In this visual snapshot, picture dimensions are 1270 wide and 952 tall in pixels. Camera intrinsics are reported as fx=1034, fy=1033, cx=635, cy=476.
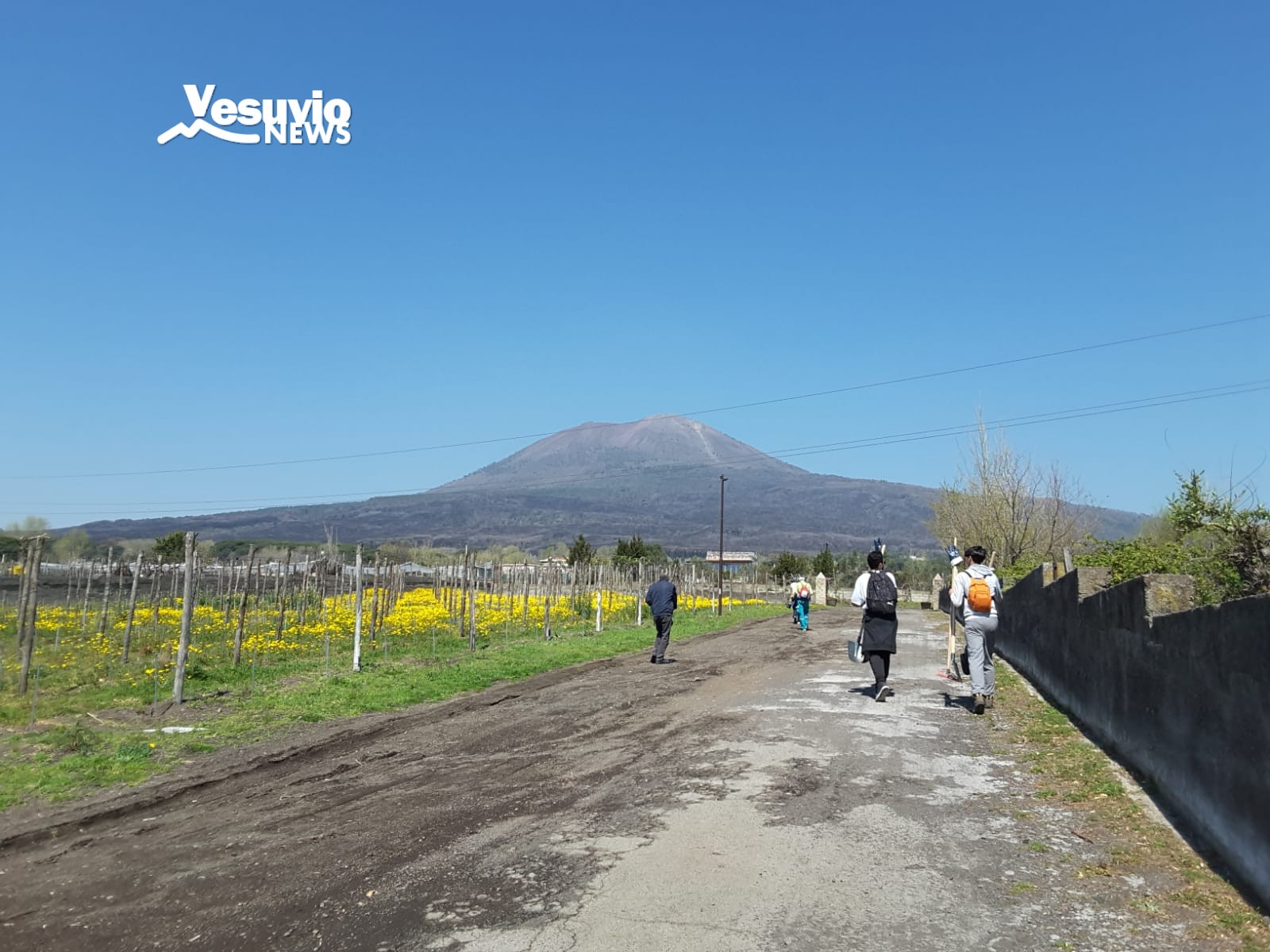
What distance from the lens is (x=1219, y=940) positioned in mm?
4879

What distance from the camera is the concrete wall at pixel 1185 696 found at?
5422mm

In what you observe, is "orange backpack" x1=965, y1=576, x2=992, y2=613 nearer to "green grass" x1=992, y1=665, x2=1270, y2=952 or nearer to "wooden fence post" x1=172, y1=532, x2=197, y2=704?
"green grass" x1=992, y1=665, x2=1270, y2=952

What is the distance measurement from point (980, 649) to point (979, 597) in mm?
664

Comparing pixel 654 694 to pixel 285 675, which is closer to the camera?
pixel 654 694

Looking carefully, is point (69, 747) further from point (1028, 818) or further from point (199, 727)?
point (1028, 818)

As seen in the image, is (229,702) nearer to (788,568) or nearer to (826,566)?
(788,568)

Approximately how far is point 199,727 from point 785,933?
925 centimetres

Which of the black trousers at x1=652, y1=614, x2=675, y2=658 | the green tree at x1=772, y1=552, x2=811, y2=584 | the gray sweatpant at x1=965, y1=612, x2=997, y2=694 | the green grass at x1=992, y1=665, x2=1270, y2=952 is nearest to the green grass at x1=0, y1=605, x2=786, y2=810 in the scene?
the black trousers at x1=652, y1=614, x2=675, y2=658

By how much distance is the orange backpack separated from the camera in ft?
40.8

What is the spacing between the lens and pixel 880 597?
13.5 m

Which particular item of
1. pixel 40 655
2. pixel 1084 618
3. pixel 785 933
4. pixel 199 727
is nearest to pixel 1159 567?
pixel 1084 618

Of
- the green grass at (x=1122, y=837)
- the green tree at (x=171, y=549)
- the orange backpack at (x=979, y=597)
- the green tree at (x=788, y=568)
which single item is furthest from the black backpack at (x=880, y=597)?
the green tree at (x=788, y=568)

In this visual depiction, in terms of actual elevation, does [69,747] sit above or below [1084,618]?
below

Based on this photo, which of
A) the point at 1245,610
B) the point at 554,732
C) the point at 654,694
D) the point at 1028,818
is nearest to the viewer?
the point at 1245,610
